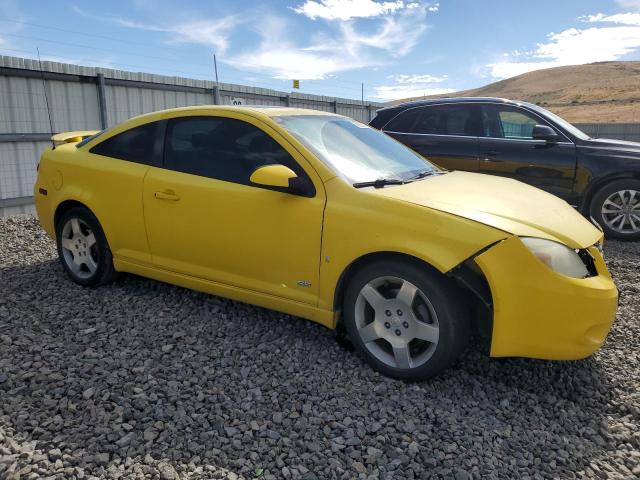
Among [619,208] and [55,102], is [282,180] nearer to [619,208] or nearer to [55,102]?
[619,208]

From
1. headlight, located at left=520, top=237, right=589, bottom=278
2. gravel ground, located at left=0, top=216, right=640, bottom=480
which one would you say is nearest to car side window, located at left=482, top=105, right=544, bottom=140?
gravel ground, located at left=0, top=216, right=640, bottom=480

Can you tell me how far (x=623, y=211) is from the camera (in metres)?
6.20

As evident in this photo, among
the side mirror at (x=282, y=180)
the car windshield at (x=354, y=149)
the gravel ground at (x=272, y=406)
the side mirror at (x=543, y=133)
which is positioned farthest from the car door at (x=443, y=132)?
→ the side mirror at (x=282, y=180)

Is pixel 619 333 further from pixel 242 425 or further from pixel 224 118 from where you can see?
pixel 224 118

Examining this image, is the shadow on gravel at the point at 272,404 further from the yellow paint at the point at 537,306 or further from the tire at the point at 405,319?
the yellow paint at the point at 537,306

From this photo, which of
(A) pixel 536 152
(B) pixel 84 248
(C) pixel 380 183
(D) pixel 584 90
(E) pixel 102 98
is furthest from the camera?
(D) pixel 584 90

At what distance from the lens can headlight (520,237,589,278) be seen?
2.56 metres

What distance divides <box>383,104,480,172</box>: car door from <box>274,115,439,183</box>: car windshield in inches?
117

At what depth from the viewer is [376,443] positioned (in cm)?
237

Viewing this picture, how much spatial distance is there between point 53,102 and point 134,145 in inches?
217

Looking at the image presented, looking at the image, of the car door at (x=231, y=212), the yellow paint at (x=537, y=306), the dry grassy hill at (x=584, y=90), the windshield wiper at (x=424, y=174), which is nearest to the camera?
the yellow paint at (x=537, y=306)

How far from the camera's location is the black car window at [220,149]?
3.29 m

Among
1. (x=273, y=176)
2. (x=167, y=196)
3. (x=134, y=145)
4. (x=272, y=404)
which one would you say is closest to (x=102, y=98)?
(x=134, y=145)

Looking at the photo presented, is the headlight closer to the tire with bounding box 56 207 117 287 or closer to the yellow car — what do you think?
the yellow car
